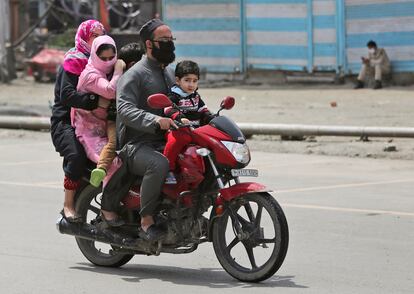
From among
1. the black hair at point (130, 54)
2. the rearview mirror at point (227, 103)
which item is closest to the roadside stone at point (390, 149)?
the black hair at point (130, 54)

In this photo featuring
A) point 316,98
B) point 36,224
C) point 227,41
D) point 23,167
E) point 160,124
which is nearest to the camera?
point 160,124

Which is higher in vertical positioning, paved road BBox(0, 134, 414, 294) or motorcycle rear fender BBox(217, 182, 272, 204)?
motorcycle rear fender BBox(217, 182, 272, 204)

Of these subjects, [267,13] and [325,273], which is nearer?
[325,273]

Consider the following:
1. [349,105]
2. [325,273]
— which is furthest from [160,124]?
[349,105]

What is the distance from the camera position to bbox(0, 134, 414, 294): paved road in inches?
304

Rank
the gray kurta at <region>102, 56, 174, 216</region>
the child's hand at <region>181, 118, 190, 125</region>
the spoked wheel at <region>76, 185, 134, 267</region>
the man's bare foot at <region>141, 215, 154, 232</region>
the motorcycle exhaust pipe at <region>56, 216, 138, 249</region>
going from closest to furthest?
the child's hand at <region>181, 118, 190, 125</region>, the gray kurta at <region>102, 56, 174, 216</region>, the man's bare foot at <region>141, 215, 154, 232</region>, the motorcycle exhaust pipe at <region>56, 216, 138, 249</region>, the spoked wheel at <region>76, 185, 134, 267</region>

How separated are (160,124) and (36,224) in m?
3.33

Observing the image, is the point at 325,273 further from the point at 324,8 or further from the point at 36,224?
the point at 324,8

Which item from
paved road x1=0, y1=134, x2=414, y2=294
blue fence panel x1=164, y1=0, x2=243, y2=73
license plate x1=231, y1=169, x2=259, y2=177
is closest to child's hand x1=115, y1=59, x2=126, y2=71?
license plate x1=231, y1=169, x2=259, y2=177

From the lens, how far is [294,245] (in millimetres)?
9203

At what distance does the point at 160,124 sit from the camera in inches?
295

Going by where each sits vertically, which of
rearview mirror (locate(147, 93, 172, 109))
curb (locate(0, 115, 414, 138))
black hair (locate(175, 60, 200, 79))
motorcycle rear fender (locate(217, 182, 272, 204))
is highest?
black hair (locate(175, 60, 200, 79))

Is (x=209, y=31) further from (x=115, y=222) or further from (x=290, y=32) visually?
(x=115, y=222)

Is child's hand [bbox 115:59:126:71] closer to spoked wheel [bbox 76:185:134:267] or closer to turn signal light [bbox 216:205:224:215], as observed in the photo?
spoked wheel [bbox 76:185:134:267]
